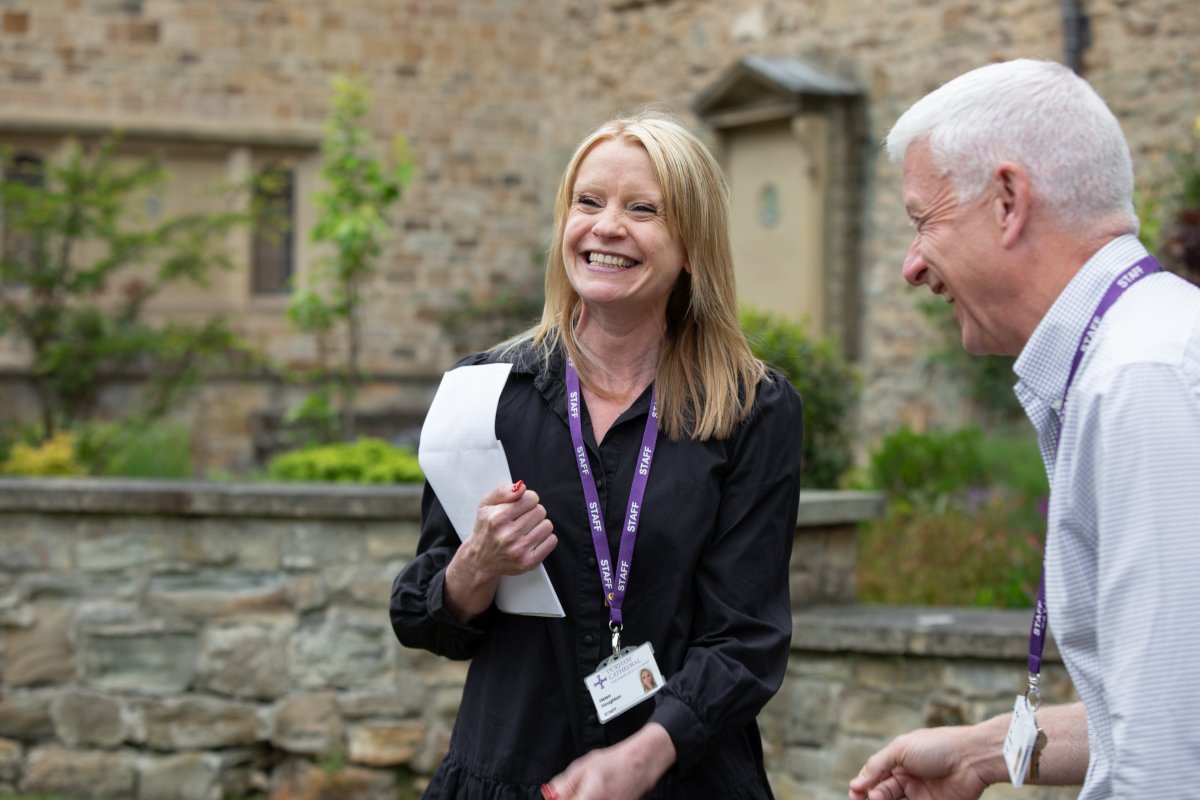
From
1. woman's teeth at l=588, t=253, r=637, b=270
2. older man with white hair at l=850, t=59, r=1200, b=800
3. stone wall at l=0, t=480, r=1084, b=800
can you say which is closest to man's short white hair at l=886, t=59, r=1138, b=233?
older man with white hair at l=850, t=59, r=1200, b=800

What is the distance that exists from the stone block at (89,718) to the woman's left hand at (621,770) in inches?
150

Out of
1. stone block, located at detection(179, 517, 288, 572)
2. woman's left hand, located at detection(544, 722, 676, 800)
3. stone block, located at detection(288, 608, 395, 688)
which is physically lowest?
stone block, located at detection(288, 608, 395, 688)

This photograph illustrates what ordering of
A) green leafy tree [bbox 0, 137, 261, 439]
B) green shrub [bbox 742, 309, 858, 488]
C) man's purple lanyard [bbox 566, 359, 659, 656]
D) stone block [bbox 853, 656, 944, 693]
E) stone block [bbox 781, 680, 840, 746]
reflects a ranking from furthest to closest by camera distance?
1. green leafy tree [bbox 0, 137, 261, 439]
2. green shrub [bbox 742, 309, 858, 488]
3. stone block [bbox 781, 680, 840, 746]
4. stone block [bbox 853, 656, 944, 693]
5. man's purple lanyard [bbox 566, 359, 659, 656]

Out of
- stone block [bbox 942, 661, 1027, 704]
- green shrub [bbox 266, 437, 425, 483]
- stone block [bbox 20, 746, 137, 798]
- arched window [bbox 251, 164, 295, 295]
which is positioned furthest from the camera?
arched window [bbox 251, 164, 295, 295]

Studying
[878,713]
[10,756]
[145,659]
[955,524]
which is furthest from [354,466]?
[955,524]

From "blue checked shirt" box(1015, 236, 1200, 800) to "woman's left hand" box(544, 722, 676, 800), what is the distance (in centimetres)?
73

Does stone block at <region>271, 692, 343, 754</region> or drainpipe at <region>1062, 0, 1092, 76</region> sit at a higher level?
drainpipe at <region>1062, 0, 1092, 76</region>

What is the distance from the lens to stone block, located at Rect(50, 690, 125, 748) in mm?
5617

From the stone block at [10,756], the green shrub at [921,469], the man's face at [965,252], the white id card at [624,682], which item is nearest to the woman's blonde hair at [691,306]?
the white id card at [624,682]

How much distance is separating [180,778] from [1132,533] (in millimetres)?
4725

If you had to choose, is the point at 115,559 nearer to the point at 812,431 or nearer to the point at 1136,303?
the point at 812,431

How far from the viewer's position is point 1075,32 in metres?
9.86

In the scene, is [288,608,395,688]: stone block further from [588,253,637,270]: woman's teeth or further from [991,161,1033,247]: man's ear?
[991,161,1033,247]: man's ear

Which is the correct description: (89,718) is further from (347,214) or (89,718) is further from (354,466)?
(347,214)
